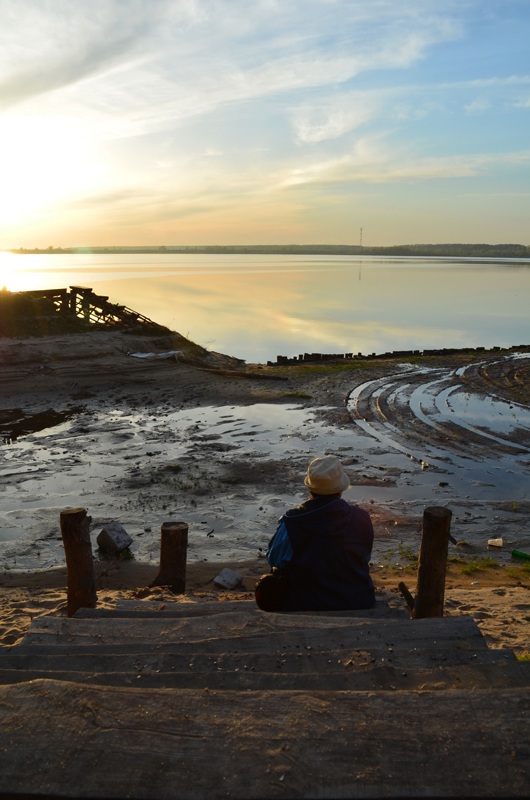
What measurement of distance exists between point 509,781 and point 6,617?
5.70 meters

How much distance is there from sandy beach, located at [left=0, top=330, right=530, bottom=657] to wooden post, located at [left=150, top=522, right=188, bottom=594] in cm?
23

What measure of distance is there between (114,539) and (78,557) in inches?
116

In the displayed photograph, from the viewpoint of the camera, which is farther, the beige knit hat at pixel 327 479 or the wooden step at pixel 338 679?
the beige knit hat at pixel 327 479

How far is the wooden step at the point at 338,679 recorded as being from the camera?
9.11ft

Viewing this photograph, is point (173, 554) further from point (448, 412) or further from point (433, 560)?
point (448, 412)

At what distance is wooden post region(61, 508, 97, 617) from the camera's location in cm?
540

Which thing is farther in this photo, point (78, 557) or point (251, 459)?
point (251, 459)

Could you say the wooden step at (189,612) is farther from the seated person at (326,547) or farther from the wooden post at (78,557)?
the wooden post at (78,557)

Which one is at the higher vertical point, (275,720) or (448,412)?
(448,412)

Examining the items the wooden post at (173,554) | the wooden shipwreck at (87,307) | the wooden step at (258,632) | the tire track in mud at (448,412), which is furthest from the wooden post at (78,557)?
the wooden shipwreck at (87,307)

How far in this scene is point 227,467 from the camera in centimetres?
1247

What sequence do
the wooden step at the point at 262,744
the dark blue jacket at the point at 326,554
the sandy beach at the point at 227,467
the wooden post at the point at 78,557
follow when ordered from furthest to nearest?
the sandy beach at the point at 227,467, the wooden post at the point at 78,557, the dark blue jacket at the point at 326,554, the wooden step at the point at 262,744

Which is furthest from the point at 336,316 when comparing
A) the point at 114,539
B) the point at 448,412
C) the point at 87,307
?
the point at 114,539

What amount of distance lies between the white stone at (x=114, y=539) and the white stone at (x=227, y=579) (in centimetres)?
196
